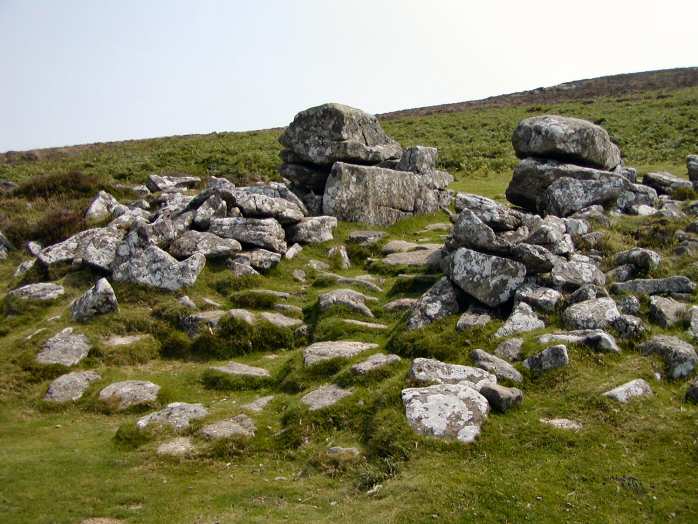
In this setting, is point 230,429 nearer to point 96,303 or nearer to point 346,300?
point 346,300

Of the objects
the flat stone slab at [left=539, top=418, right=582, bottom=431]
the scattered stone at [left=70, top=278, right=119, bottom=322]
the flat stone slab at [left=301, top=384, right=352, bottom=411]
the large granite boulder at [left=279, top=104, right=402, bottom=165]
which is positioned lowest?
the flat stone slab at [left=539, top=418, right=582, bottom=431]

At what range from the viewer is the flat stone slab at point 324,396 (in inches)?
479

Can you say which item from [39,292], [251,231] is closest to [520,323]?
[251,231]

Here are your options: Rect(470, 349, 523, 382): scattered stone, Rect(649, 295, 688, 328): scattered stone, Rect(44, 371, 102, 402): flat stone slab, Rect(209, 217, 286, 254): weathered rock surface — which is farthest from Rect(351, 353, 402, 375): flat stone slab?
Rect(209, 217, 286, 254): weathered rock surface

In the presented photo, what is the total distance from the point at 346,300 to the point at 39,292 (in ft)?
29.5

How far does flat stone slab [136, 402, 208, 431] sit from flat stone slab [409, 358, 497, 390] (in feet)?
13.7

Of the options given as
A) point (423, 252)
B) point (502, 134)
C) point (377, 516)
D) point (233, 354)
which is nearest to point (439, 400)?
point (377, 516)

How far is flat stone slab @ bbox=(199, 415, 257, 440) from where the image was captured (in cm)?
1166

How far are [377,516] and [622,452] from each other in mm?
3917

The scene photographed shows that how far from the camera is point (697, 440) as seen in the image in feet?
32.2

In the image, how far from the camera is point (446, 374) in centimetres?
1202

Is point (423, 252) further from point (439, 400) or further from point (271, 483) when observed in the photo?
point (271, 483)

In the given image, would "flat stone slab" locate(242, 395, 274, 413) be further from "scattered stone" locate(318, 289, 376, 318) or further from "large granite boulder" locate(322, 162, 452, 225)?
"large granite boulder" locate(322, 162, 452, 225)

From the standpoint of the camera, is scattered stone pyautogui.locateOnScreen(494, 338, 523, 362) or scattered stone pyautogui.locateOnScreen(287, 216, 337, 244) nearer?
scattered stone pyautogui.locateOnScreen(494, 338, 523, 362)
